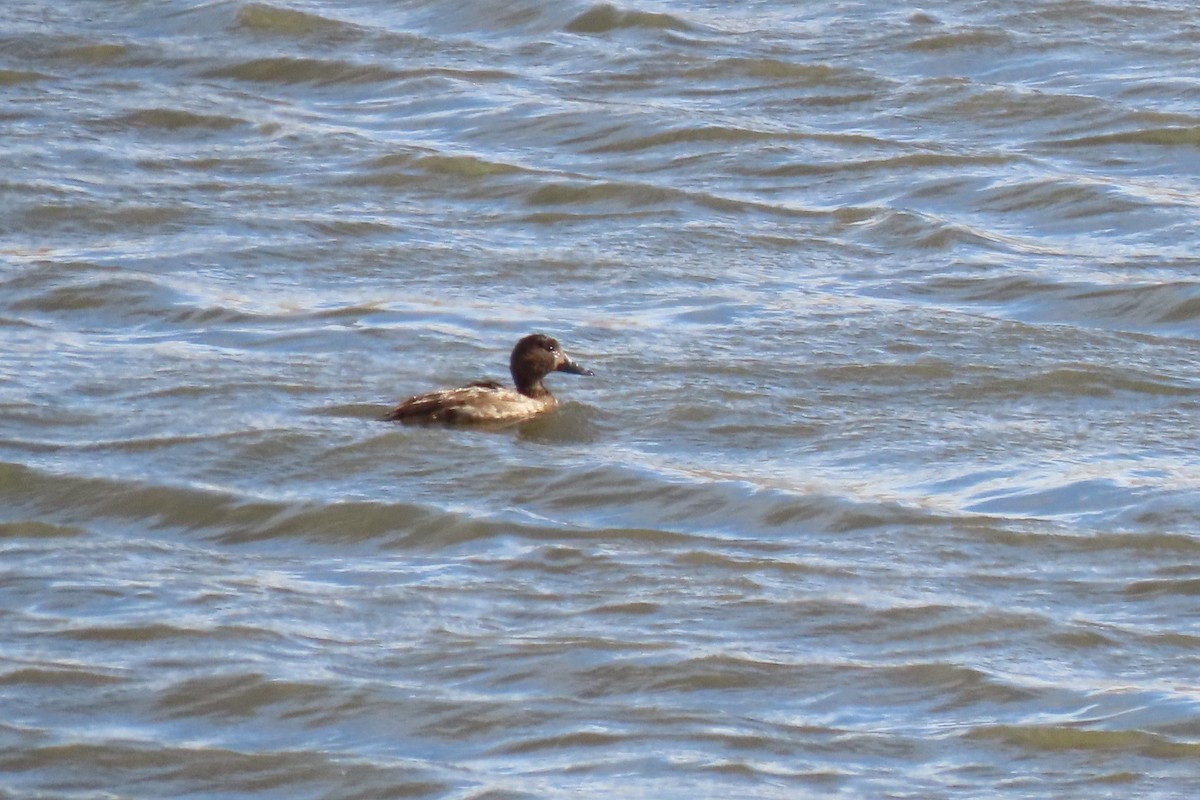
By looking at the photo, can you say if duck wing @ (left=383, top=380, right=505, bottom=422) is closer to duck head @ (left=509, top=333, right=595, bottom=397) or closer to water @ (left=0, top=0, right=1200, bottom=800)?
water @ (left=0, top=0, right=1200, bottom=800)

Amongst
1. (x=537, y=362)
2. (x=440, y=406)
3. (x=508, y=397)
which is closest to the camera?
(x=440, y=406)

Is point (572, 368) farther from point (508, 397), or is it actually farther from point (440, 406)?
point (440, 406)

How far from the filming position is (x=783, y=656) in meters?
6.98

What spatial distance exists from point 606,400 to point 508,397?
41cm

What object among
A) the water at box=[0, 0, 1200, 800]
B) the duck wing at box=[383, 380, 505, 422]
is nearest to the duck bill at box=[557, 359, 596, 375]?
the water at box=[0, 0, 1200, 800]

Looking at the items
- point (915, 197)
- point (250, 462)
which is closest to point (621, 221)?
point (915, 197)

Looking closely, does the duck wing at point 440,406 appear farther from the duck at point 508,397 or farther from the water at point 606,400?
the water at point 606,400

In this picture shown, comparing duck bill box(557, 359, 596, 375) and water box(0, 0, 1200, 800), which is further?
duck bill box(557, 359, 596, 375)

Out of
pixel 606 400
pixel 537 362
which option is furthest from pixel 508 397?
pixel 606 400

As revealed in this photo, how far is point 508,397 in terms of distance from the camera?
9.54 metres

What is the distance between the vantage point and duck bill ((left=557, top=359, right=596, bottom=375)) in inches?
380

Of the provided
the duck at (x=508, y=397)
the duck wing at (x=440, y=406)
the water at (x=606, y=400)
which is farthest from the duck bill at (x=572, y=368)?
the duck wing at (x=440, y=406)

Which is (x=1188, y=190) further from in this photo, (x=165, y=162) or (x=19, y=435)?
(x=19, y=435)

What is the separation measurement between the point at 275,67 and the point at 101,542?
24.4 feet
